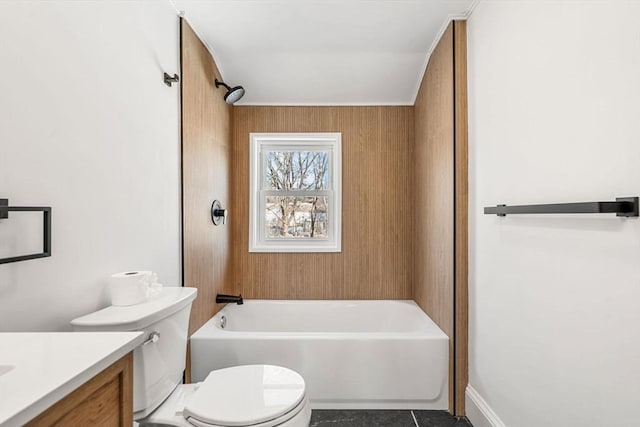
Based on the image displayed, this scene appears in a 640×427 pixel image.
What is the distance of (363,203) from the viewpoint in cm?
276

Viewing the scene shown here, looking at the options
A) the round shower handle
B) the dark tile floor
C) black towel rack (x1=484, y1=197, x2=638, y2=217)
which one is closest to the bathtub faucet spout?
the round shower handle

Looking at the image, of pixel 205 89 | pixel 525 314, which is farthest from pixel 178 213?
pixel 525 314

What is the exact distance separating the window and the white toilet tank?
143cm

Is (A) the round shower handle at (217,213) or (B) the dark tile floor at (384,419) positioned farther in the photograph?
(A) the round shower handle at (217,213)

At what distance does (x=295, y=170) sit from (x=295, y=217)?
40 centimetres

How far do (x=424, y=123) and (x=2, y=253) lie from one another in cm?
234

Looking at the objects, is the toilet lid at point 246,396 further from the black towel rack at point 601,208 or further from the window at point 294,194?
the window at point 294,194

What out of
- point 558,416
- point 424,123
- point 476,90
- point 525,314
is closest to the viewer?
point 558,416

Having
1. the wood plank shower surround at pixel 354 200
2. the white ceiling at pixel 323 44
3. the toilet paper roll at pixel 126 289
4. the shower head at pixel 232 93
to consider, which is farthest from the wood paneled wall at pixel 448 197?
the toilet paper roll at pixel 126 289

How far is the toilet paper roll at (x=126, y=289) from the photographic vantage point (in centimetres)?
121

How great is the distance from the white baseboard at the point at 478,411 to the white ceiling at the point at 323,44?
2048 millimetres

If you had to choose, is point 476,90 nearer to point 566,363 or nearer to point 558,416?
point 566,363

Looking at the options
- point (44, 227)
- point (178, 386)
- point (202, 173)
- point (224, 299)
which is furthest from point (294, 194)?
point (44, 227)

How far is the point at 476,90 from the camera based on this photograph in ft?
5.82
